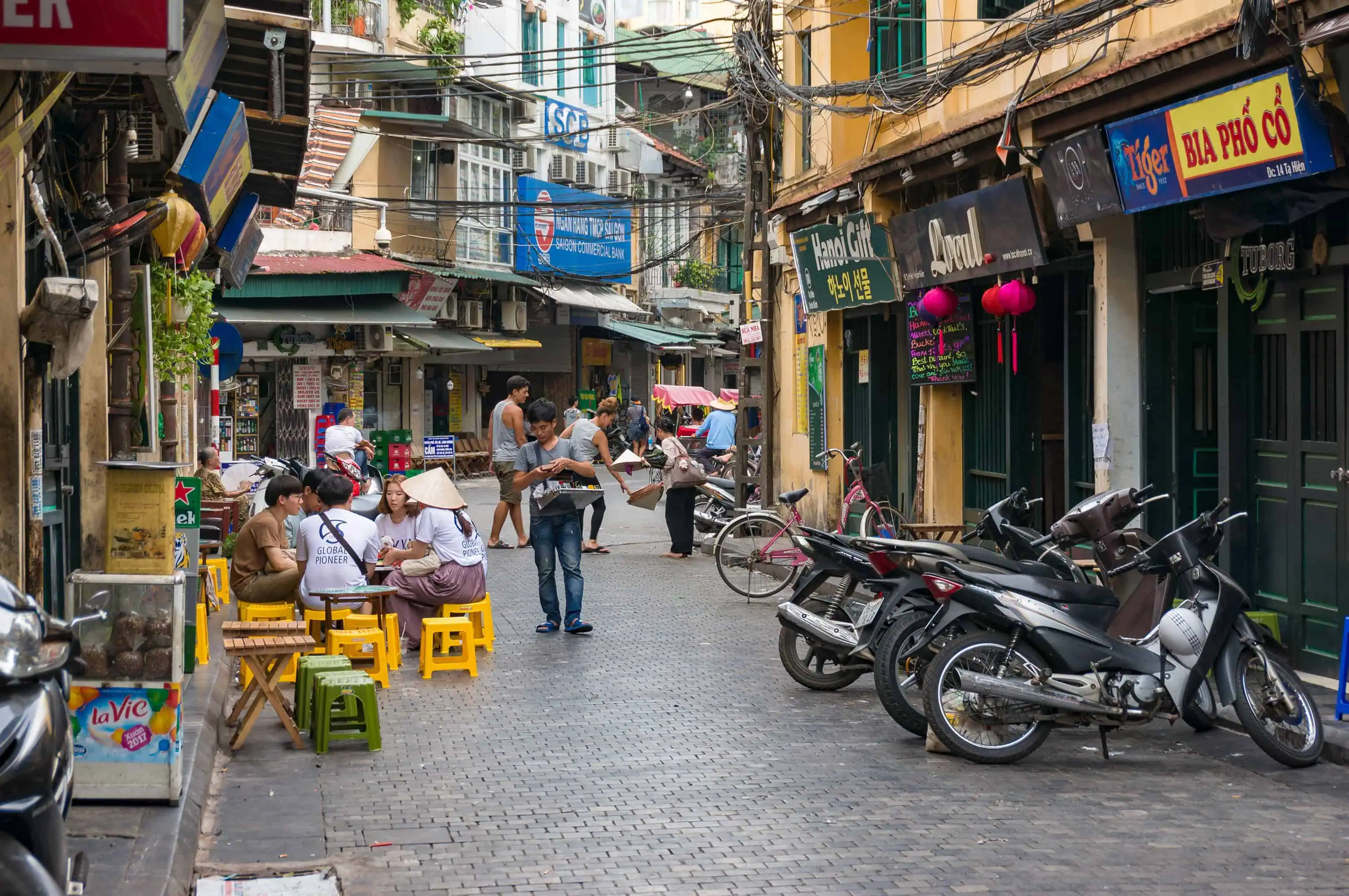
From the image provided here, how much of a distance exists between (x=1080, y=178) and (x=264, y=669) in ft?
21.9

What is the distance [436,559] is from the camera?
1084 centimetres

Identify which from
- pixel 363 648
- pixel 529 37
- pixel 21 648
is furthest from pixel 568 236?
pixel 21 648

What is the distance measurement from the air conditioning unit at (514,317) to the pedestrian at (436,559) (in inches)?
1065

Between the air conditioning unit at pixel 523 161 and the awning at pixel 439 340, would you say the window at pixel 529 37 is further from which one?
the awning at pixel 439 340

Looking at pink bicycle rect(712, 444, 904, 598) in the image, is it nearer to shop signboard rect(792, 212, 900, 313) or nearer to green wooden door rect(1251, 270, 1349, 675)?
shop signboard rect(792, 212, 900, 313)

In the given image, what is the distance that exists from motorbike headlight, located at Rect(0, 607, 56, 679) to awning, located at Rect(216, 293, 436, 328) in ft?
77.9

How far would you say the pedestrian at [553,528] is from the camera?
→ 38.1ft

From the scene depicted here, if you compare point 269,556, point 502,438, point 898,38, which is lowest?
point 269,556

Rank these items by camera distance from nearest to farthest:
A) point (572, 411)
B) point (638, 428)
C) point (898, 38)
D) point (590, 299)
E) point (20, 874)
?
point (20, 874), point (898, 38), point (572, 411), point (638, 428), point (590, 299)

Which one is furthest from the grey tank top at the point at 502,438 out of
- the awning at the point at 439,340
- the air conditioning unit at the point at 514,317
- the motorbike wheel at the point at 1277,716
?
the air conditioning unit at the point at 514,317

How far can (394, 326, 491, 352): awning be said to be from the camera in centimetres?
3095

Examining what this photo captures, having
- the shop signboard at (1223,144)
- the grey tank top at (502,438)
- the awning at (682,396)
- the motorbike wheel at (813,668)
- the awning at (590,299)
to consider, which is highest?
the awning at (590,299)

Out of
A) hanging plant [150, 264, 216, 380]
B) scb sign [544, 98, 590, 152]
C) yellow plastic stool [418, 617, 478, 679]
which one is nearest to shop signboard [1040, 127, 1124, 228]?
yellow plastic stool [418, 617, 478, 679]

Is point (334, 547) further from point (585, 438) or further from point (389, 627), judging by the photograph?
point (585, 438)
